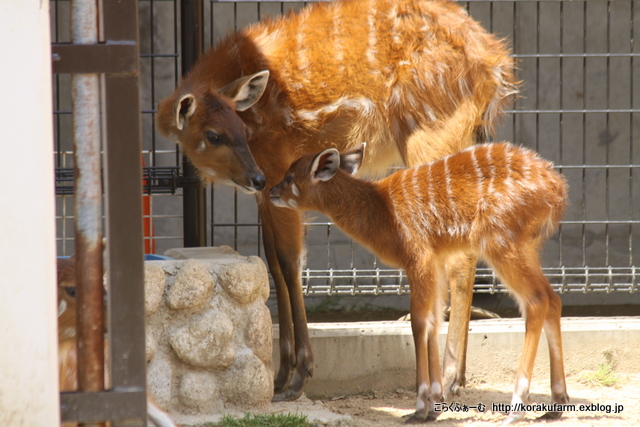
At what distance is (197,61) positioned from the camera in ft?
15.4

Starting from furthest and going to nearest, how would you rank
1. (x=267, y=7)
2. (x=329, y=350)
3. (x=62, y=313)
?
(x=267, y=7) → (x=329, y=350) → (x=62, y=313)

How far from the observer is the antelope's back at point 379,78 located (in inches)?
175

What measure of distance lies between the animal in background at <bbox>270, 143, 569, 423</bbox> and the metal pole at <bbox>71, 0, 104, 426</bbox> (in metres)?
1.93

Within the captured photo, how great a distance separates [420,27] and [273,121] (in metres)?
0.96

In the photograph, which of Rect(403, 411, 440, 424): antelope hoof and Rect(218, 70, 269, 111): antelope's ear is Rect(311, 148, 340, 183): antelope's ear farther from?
Rect(403, 411, 440, 424): antelope hoof

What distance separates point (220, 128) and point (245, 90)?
0.84 ft

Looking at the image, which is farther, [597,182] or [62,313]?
[597,182]

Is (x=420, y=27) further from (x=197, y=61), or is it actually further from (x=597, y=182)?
(x=597, y=182)

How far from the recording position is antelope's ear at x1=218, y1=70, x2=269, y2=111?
430 cm

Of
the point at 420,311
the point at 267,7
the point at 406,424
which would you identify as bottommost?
the point at 406,424

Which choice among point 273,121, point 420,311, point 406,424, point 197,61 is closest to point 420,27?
point 273,121

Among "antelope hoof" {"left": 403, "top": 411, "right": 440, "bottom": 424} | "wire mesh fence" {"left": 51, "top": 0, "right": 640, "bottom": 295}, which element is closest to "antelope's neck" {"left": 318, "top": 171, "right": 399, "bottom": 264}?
"antelope hoof" {"left": 403, "top": 411, "right": 440, "bottom": 424}

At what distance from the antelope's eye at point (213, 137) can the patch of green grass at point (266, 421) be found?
4.62 feet

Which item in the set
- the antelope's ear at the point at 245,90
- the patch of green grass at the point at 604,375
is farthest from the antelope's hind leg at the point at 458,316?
the antelope's ear at the point at 245,90
